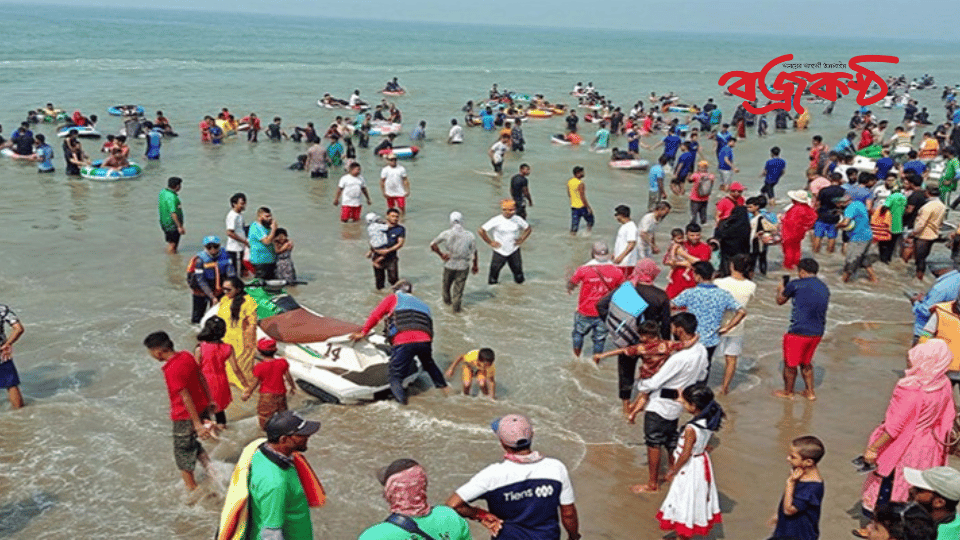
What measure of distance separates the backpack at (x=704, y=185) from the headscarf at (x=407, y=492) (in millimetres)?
13931

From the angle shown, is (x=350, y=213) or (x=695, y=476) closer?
(x=695, y=476)

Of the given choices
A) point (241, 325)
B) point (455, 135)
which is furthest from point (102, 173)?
point (241, 325)

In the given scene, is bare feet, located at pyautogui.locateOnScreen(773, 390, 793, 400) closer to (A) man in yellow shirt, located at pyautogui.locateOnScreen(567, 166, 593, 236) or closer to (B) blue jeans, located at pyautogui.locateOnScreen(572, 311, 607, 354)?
(B) blue jeans, located at pyautogui.locateOnScreen(572, 311, 607, 354)

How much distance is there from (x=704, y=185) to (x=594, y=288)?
8.22m

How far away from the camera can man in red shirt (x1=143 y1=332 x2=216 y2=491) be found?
671 centimetres

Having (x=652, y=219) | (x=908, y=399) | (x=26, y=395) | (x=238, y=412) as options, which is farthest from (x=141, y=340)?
(x=908, y=399)

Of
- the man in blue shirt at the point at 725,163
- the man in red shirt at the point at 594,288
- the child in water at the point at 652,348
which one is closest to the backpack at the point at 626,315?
the child in water at the point at 652,348

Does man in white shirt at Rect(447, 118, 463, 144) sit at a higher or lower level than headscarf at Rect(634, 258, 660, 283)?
lower

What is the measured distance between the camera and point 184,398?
6754mm

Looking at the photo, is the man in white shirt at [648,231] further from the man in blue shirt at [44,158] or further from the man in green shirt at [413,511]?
→ the man in blue shirt at [44,158]

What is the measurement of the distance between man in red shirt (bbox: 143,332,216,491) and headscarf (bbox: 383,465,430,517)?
3366mm

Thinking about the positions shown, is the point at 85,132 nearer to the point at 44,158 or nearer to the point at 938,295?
the point at 44,158

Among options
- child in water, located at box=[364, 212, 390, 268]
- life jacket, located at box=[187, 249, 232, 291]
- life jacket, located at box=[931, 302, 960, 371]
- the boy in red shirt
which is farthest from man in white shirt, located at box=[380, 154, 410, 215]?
life jacket, located at box=[931, 302, 960, 371]

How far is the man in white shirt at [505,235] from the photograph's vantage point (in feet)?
41.3
